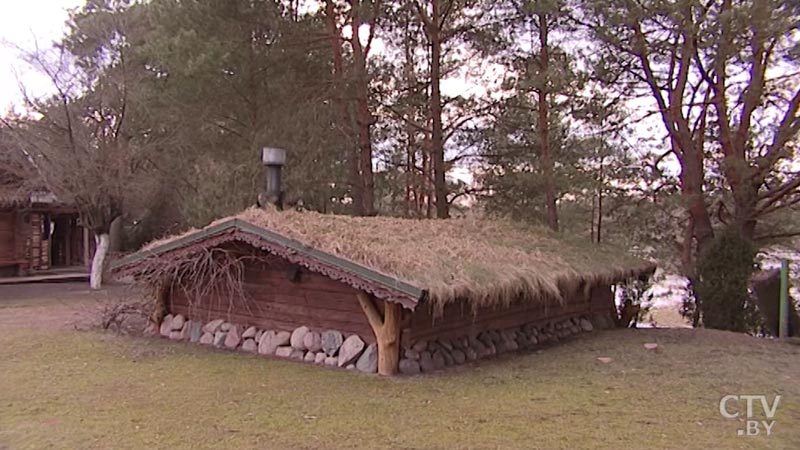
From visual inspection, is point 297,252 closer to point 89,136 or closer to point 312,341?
point 312,341

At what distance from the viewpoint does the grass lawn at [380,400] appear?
4973 mm

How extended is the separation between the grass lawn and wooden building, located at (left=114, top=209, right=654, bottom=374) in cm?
55

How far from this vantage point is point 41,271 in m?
22.0

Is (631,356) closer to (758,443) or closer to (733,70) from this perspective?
(758,443)

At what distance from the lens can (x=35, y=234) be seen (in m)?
21.7

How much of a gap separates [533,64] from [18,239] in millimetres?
17581

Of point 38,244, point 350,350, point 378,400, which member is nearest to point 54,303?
point 38,244

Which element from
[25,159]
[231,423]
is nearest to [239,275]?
[231,423]

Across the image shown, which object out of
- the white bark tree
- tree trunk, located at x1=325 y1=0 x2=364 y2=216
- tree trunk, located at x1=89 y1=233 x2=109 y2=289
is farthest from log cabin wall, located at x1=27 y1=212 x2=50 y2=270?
tree trunk, located at x1=325 y1=0 x2=364 y2=216

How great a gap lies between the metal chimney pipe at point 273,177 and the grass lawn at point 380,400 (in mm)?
2509

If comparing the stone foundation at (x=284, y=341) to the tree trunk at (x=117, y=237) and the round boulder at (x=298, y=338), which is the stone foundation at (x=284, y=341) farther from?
the tree trunk at (x=117, y=237)

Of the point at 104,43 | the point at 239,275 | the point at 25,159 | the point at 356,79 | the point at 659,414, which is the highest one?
the point at 104,43

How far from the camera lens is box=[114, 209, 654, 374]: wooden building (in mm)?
7340

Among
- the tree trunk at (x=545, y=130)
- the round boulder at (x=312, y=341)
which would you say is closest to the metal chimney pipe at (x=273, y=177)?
the round boulder at (x=312, y=341)
